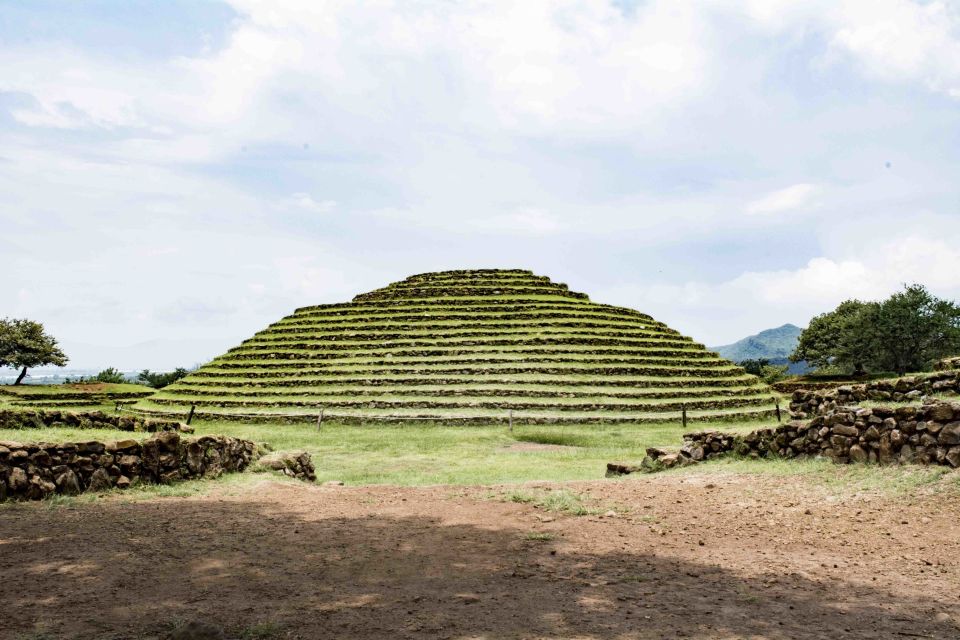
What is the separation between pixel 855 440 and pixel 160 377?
75029 mm

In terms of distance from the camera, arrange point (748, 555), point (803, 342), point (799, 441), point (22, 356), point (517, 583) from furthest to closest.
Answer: point (803, 342), point (22, 356), point (799, 441), point (748, 555), point (517, 583)

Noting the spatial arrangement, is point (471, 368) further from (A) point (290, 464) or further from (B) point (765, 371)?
(B) point (765, 371)

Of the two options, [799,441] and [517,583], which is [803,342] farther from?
[517,583]

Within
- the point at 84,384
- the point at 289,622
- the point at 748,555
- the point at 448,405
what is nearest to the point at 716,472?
the point at 748,555

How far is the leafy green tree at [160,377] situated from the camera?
70562 mm

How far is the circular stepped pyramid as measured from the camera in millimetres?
34812

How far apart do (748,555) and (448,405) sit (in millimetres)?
27842

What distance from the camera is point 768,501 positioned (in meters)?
10.1

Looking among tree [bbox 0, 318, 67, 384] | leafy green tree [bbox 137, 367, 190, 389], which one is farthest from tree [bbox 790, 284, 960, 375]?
tree [bbox 0, 318, 67, 384]

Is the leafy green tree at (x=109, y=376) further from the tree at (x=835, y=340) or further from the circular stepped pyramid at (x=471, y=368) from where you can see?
the tree at (x=835, y=340)

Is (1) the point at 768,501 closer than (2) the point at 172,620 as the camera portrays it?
No

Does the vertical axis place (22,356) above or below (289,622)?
above

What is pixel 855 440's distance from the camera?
1161 cm

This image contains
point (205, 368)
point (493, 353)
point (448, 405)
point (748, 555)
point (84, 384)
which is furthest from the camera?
point (84, 384)
